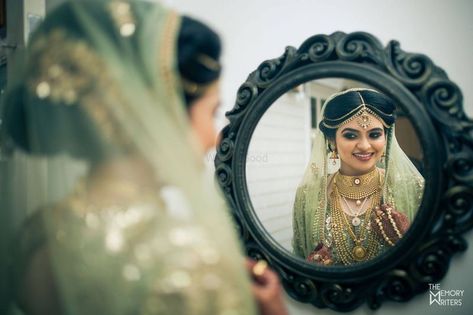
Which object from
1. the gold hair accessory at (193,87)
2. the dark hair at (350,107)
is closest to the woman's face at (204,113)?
the gold hair accessory at (193,87)

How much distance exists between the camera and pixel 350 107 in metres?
0.90

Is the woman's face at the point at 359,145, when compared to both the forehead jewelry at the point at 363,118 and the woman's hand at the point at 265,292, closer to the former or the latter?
the forehead jewelry at the point at 363,118

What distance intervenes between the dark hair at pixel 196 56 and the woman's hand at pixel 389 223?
57 centimetres

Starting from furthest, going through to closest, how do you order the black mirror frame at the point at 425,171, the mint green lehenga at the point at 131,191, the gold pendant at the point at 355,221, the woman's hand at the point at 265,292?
Result: the gold pendant at the point at 355,221
the black mirror frame at the point at 425,171
the woman's hand at the point at 265,292
the mint green lehenga at the point at 131,191

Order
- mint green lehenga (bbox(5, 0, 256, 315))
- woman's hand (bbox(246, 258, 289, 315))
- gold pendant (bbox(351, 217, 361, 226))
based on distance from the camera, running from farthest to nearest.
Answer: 1. gold pendant (bbox(351, 217, 361, 226))
2. woman's hand (bbox(246, 258, 289, 315))
3. mint green lehenga (bbox(5, 0, 256, 315))

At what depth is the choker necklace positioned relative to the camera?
882mm

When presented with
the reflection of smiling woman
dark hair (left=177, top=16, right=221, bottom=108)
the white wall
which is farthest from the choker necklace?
dark hair (left=177, top=16, right=221, bottom=108)

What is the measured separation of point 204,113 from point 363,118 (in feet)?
1.65

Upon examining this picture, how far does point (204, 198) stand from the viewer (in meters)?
0.47

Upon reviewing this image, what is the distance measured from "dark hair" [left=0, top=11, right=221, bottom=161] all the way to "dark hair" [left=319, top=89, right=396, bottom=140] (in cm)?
49

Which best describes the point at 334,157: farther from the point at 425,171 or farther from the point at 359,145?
the point at 425,171

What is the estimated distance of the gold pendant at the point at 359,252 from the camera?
90 centimetres

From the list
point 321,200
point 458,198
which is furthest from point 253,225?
point 458,198

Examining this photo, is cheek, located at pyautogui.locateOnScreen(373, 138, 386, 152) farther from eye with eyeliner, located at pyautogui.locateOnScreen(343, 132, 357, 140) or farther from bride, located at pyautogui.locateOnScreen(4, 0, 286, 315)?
bride, located at pyautogui.locateOnScreen(4, 0, 286, 315)
